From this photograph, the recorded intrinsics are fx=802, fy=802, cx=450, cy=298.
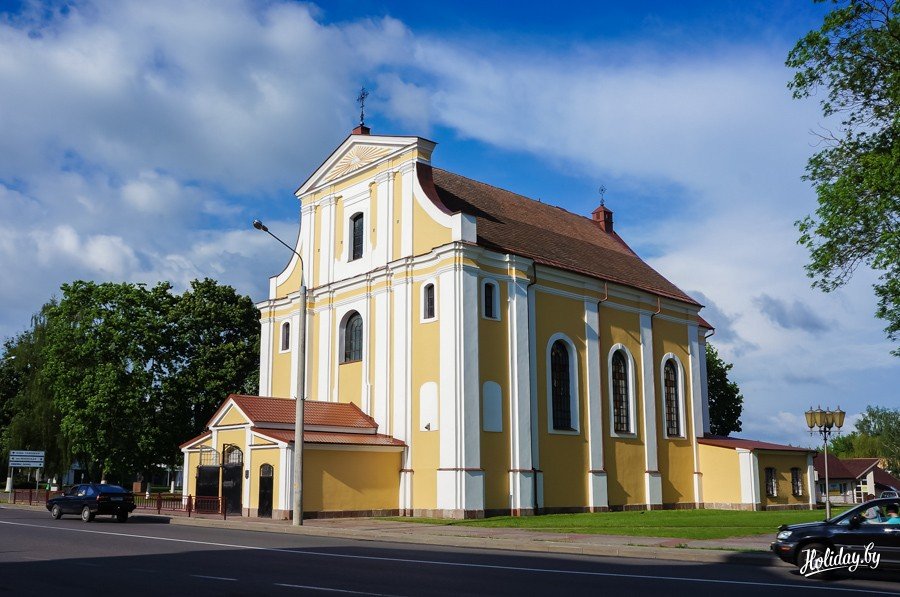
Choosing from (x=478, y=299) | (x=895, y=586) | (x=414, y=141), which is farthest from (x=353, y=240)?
(x=895, y=586)

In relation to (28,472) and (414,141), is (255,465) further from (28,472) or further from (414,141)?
(28,472)

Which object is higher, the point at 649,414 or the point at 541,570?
the point at 649,414

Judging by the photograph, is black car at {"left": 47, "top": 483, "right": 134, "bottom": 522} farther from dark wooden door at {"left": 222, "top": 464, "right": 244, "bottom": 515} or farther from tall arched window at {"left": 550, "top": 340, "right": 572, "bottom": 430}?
tall arched window at {"left": 550, "top": 340, "right": 572, "bottom": 430}

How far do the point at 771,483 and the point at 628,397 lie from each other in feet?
31.7

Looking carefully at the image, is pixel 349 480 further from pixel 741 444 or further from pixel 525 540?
pixel 741 444

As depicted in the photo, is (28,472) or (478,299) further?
(28,472)

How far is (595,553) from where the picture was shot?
57.6 ft

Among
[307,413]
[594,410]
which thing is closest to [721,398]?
[594,410]

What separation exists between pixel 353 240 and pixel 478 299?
8.09 meters

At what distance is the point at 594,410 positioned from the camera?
34531mm

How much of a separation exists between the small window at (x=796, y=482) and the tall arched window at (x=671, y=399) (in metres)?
7.18

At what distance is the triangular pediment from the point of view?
3341 centimetres

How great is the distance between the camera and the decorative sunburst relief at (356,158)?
114 ft

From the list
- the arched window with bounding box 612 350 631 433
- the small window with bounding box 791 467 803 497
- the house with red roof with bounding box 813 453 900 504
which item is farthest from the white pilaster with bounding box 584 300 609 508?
the house with red roof with bounding box 813 453 900 504
